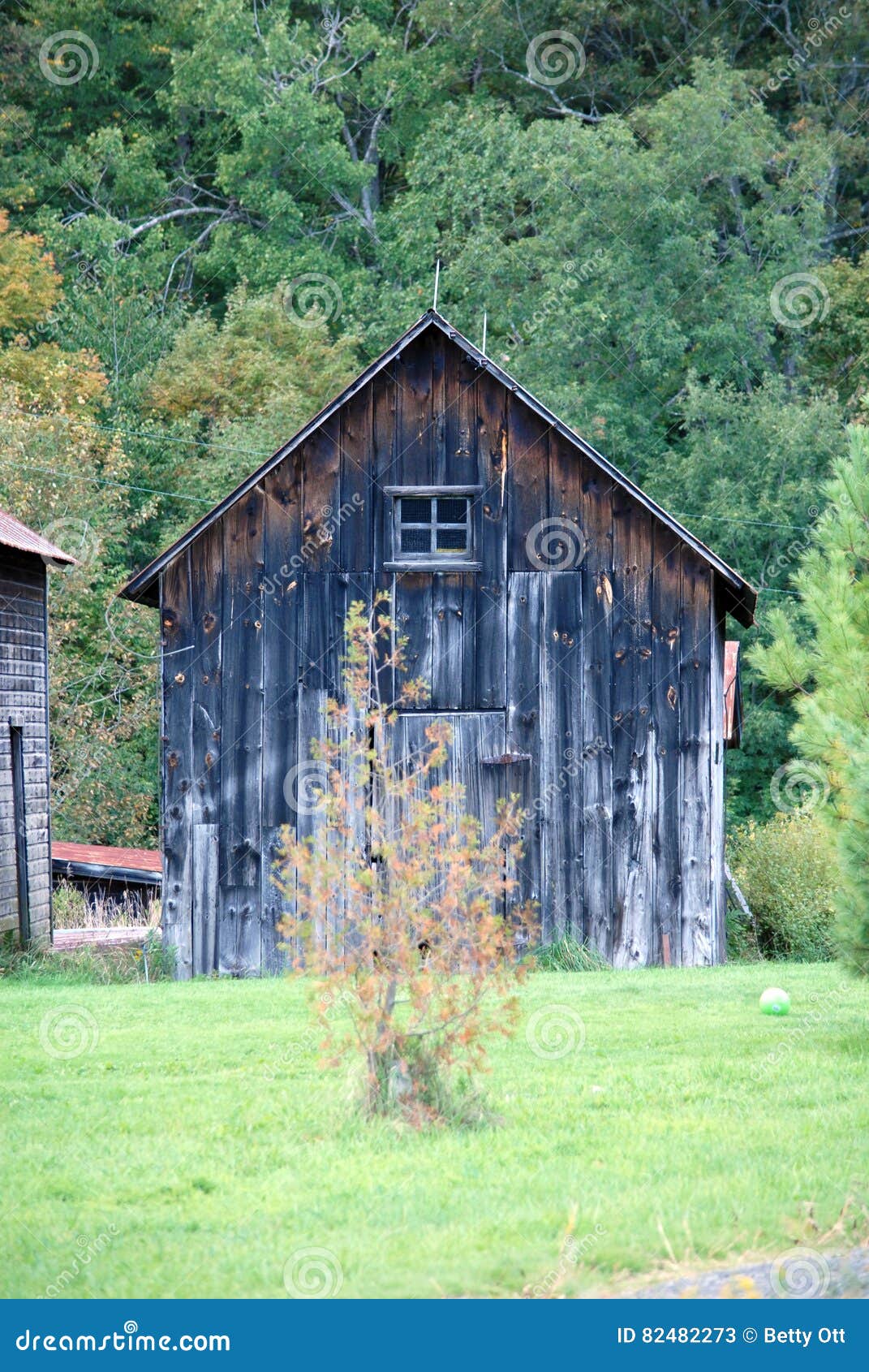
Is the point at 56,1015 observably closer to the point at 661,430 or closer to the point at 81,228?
the point at 661,430

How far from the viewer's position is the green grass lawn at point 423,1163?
6.18m

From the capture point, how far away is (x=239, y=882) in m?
17.0

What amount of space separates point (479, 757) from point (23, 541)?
6.32m

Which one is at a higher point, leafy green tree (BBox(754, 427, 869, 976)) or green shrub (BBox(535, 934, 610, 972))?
leafy green tree (BBox(754, 427, 869, 976))

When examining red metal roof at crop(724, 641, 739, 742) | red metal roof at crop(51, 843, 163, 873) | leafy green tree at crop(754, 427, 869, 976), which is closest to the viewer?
leafy green tree at crop(754, 427, 869, 976)

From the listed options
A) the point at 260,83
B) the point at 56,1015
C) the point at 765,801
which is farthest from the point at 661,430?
the point at 56,1015

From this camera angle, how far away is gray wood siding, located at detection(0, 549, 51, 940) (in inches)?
741

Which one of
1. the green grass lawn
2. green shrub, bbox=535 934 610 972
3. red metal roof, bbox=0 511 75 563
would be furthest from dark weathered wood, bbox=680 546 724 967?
red metal roof, bbox=0 511 75 563

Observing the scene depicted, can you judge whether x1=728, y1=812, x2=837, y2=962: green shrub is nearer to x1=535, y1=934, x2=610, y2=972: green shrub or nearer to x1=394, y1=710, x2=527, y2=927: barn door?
x1=535, y1=934, x2=610, y2=972: green shrub

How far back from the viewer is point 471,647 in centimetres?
1697

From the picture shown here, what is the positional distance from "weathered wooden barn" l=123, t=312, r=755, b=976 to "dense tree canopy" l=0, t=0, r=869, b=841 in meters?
13.7

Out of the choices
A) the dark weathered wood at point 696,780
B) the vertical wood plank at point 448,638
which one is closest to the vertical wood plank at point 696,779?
the dark weathered wood at point 696,780

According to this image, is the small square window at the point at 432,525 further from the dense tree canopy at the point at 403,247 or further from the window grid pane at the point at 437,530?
the dense tree canopy at the point at 403,247
